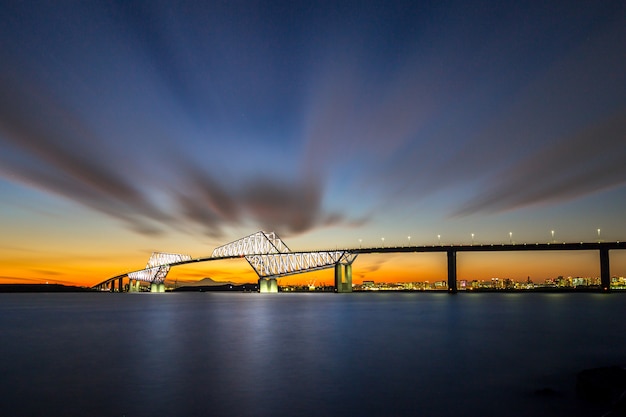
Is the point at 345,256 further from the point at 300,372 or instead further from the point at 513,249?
the point at 300,372

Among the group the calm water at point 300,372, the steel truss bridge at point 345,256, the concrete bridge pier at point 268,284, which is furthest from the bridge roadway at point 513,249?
the calm water at point 300,372

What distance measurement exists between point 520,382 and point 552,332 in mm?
18719

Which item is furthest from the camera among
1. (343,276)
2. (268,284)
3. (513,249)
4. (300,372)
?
(268,284)

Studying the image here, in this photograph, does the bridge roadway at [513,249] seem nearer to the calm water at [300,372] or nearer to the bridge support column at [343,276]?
the bridge support column at [343,276]

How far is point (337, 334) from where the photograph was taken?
30.6 metres

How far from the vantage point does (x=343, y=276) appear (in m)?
137

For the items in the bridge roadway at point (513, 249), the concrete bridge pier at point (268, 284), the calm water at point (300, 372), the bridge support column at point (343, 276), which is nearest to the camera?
the calm water at point (300, 372)

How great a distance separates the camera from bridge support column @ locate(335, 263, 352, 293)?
13288 centimetres

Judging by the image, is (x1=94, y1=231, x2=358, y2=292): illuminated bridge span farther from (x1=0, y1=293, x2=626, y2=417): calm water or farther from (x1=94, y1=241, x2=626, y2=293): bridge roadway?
(x1=0, y1=293, x2=626, y2=417): calm water

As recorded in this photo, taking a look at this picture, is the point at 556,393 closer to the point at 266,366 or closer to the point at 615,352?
the point at 266,366

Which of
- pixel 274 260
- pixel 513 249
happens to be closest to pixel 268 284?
pixel 274 260

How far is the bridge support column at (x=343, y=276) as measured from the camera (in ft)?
436

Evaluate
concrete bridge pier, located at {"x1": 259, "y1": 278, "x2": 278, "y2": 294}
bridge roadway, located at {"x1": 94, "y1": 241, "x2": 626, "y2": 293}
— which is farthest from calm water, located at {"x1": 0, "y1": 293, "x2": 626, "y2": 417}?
concrete bridge pier, located at {"x1": 259, "y1": 278, "x2": 278, "y2": 294}

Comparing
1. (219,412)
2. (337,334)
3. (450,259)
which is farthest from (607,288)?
(219,412)
